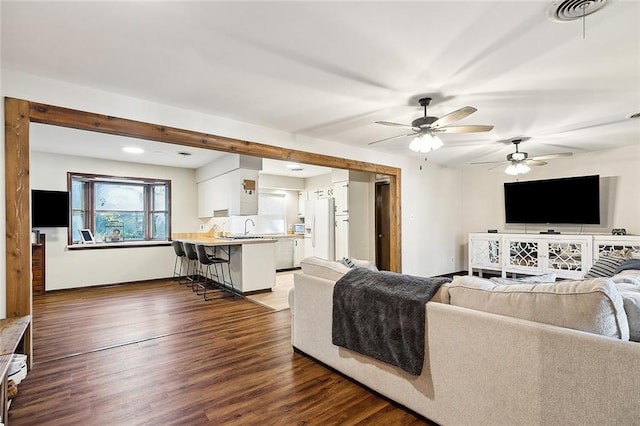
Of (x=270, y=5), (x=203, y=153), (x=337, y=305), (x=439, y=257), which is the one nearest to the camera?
(x=270, y=5)

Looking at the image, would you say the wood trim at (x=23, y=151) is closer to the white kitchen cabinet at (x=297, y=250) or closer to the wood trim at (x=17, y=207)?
the wood trim at (x=17, y=207)

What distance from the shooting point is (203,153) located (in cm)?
543

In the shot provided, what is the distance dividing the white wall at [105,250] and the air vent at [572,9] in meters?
A: 6.66

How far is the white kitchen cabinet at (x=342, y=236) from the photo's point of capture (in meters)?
6.41

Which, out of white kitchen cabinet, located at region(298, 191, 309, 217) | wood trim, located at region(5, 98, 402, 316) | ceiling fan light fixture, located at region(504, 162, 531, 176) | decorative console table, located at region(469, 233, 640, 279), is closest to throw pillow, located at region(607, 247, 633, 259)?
decorative console table, located at region(469, 233, 640, 279)

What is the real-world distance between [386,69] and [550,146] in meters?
3.99

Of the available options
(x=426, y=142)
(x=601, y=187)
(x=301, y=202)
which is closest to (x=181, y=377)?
(x=426, y=142)

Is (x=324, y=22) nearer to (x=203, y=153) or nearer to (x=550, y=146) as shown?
(x=203, y=153)

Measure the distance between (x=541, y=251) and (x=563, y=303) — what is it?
494cm

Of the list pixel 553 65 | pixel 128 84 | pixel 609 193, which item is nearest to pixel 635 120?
pixel 609 193

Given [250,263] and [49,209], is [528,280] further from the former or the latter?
[49,209]

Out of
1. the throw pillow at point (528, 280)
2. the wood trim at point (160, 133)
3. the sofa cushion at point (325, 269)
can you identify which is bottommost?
the throw pillow at point (528, 280)

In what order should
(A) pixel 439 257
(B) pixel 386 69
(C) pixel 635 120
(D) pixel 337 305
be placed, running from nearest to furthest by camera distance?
1. (D) pixel 337 305
2. (B) pixel 386 69
3. (C) pixel 635 120
4. (A) pixel 439 257

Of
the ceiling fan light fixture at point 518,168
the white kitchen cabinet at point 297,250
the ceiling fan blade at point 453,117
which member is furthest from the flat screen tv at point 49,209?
the ceiling fan light fixture at point 518,168
